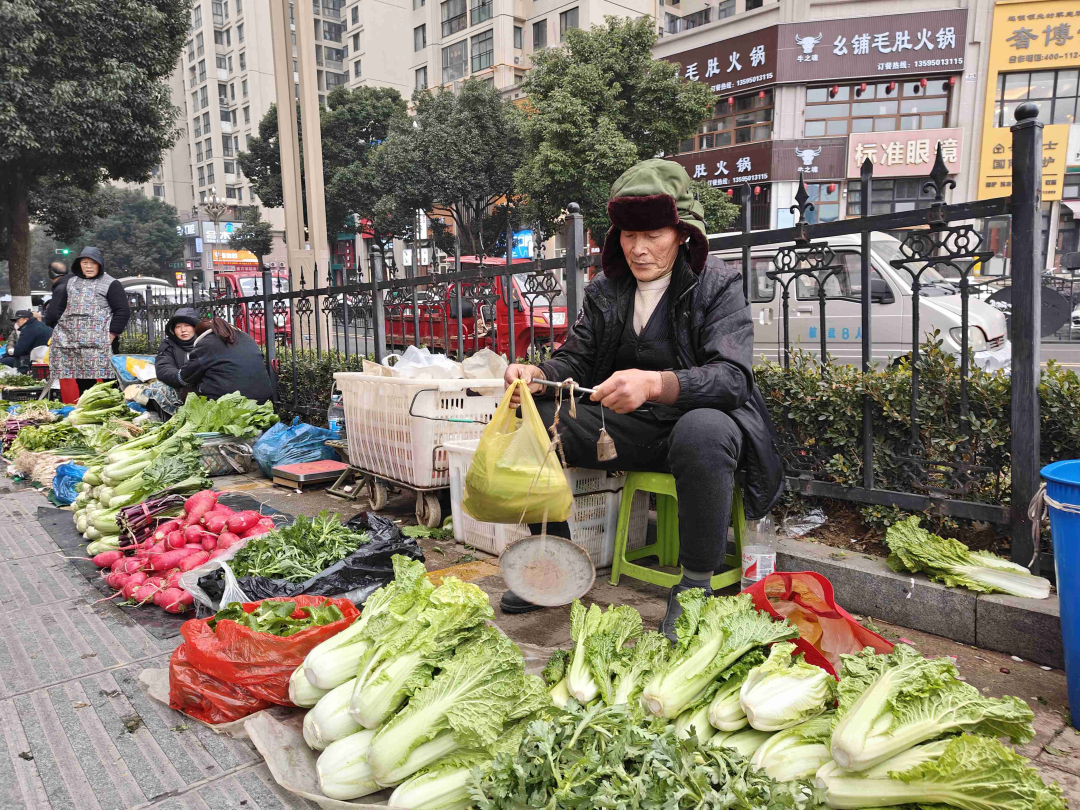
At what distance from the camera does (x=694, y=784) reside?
1.53 meters

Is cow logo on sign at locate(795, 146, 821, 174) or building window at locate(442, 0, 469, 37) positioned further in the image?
building window at locate(442, 0, 469, 37)

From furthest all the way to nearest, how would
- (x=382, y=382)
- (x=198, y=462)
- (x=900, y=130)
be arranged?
1. (x=900, y=130)
2. (x=198, y=462)
3. (x=382, y=382)

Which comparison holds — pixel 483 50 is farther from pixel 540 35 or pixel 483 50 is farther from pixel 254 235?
pixel 254 235

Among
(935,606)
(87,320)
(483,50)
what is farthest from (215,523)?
(483,50)

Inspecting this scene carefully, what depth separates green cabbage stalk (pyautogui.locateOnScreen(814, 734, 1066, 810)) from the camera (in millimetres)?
1447

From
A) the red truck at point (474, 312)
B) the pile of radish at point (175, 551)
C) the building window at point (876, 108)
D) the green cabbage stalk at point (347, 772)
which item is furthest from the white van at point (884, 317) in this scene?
the building window at point (876, 108)

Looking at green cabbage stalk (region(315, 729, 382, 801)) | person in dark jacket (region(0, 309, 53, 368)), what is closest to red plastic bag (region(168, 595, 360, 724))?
green cabbage stalk (region(315, 729, 382, 801))

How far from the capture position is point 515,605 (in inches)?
122

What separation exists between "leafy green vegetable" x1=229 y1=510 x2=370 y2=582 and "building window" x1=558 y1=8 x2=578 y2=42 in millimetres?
37680

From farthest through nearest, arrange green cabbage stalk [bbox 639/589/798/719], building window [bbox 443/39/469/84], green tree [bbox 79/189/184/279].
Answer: green tree [bbox 79/189/184/279] → building window [bbox 443/39/469/84] → green cabbage stalk [bbox 639/589/798/719]

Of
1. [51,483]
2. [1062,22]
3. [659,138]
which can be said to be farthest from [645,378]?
[1062,22]

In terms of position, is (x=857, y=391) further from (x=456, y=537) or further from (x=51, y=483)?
(x=51, y=483)

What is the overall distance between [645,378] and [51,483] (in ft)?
18.3

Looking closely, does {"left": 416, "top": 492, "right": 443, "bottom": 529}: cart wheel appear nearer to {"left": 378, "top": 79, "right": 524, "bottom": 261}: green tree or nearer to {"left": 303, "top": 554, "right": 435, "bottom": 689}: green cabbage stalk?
{"left": 303, "top": 554, "right": 435, "bottom": 689}: green cabbage stalk
